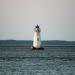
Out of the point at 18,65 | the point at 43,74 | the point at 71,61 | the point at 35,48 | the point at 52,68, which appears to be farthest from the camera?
the point at 35,48

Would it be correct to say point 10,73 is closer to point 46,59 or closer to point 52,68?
point 52,68

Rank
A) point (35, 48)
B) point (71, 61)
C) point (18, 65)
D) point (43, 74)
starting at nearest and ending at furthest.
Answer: point (43, 74)
point (18, 65)
point (71, 61)
point (35, 48)

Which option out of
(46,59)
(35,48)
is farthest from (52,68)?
(35,48)

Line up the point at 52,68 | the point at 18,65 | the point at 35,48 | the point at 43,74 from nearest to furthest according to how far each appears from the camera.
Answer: the point at 43,74 → the point at 52,68 → the point at 18,65 → the point at 35,48

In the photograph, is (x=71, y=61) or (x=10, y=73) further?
(x=71, y=61)

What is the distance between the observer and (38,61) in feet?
7.63

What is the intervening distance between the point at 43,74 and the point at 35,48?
1507 mm

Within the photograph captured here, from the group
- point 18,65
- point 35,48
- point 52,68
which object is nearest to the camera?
point 52,68

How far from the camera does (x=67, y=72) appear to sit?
1.83 meters

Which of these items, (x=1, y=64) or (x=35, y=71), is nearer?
(x=35, y=71)

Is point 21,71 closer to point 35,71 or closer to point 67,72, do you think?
point 35,71

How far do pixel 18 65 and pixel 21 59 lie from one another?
30cm

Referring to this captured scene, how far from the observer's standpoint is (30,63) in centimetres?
221

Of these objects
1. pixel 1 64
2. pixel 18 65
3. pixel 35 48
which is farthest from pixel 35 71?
pixel 35 48
